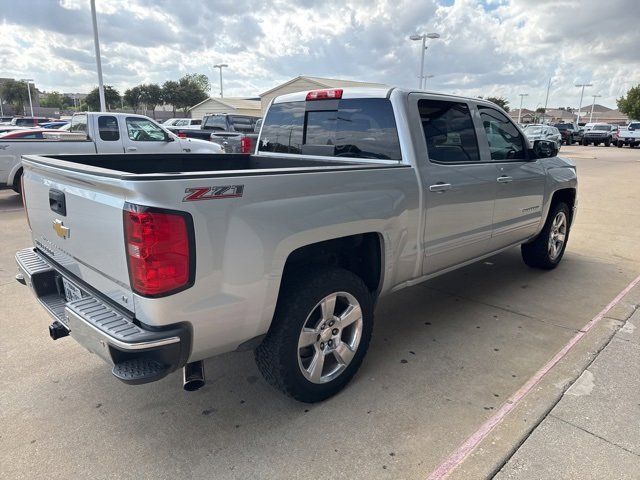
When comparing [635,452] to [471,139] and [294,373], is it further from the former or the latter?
[471,139]

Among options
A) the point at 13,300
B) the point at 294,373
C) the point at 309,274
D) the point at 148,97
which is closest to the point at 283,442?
the point at 294,373

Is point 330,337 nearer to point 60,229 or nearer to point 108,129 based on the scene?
point 60,229

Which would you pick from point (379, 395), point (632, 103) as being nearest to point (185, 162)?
point (379, 395)

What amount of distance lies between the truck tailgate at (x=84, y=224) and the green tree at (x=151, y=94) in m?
61.4

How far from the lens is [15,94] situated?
70062mm

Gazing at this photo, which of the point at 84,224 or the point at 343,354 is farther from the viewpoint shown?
the point at 343,354

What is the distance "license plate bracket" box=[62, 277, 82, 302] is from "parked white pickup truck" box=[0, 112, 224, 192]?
716cm

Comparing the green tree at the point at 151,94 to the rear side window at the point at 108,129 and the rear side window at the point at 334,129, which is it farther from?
the rear side window at the point at 334,129

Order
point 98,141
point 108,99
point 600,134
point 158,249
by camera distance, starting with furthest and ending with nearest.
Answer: point 108,99 < point 600,134 < point 98,141 < point 158,249

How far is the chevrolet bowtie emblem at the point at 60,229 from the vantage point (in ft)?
8.35

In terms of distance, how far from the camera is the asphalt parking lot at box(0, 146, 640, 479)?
7.80 feet

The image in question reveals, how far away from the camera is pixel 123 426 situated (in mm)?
2654

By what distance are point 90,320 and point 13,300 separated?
2.83 metres

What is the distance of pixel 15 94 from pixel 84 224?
8430cm
